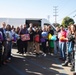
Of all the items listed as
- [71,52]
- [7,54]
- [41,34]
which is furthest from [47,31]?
[71,52]

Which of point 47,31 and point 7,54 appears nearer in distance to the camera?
point 7,54

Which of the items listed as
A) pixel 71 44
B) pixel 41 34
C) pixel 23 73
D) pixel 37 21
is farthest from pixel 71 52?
pixel 37 21

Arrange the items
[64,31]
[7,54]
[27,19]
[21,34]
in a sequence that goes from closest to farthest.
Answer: [7,54], [64,31], [21,34], [27,19]

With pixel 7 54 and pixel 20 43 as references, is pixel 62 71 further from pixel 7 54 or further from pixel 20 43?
pixel 20 43

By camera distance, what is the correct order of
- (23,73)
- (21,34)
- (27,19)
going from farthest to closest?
(27,19), (21,34), (23,73)

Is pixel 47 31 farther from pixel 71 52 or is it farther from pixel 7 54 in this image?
pixel 71 52

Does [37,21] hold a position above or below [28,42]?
above

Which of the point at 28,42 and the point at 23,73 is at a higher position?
the point at 28,42

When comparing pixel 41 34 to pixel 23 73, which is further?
pixel 41 34

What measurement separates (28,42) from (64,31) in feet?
10.0

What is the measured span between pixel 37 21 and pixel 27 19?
91 centimetres

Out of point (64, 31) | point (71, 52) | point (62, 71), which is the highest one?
point (64, 31)

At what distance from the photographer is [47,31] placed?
15508 mm

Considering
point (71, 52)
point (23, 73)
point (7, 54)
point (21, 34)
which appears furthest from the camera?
point (21, 34)
